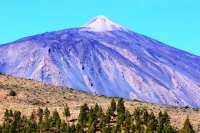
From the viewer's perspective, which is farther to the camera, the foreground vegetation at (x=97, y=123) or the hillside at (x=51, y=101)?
the hillside at (x=51, y=101)

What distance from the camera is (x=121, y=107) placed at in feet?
273

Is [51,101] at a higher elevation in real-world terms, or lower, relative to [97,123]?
higher

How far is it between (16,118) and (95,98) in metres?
42.5

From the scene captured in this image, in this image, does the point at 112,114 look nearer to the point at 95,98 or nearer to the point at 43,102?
the point at 43,102

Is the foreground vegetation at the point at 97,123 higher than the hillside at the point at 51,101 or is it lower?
lower

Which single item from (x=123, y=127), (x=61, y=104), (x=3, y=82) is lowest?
(x=123, y=127)

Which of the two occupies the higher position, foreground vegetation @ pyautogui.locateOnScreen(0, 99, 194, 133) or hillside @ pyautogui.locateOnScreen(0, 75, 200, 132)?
hillside @ pyautogui.locateOnScreen(0, 75, 200, 132)

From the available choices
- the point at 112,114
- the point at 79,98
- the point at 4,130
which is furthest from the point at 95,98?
the point at 4,130

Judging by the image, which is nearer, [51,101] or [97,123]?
[97,123]

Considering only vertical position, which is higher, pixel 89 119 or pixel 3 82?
pixel 3 82

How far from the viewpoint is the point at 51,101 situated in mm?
106438

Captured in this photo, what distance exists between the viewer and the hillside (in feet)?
301

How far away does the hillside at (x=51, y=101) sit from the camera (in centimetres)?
9188

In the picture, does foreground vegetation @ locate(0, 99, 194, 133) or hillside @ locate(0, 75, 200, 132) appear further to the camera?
hillside @ locate(0, 75, 200, 132)
